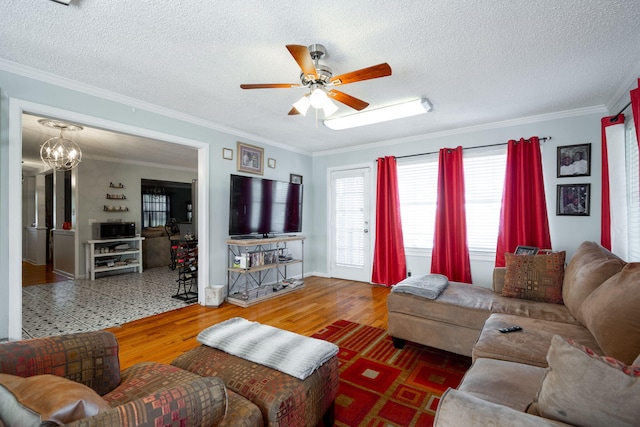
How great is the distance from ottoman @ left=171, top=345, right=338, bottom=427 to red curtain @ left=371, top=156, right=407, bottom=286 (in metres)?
3.22

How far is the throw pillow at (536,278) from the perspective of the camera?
248 cm

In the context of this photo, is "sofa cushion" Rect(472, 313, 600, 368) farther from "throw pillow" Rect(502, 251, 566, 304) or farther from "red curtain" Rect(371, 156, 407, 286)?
"red curtain" Rect(371, 156, 407, 286)

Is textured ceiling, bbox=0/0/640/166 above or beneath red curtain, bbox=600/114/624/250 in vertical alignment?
above

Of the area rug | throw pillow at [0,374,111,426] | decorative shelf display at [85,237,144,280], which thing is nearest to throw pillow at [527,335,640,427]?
the area rug

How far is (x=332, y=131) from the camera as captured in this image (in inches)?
170

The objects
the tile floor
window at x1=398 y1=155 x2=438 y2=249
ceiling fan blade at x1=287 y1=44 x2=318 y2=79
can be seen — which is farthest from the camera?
window at x1=398 y1=155 x2=438 y2=249

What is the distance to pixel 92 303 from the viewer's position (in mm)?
3963

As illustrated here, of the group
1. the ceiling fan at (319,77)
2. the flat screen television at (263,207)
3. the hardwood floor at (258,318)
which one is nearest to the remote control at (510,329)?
the hardwood floor at (258,318)

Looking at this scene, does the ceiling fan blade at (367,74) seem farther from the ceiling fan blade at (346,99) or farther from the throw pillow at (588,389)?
the throw pillow at (588,389)

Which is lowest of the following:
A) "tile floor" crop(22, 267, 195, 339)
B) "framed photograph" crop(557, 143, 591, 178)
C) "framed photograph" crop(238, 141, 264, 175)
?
"tile floor" crop(22, 267, 195, 339)

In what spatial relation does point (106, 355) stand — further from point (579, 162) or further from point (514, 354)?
point (579, 162)

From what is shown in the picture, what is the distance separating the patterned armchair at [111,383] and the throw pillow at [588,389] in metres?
0.99

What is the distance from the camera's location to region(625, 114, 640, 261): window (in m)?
2.73

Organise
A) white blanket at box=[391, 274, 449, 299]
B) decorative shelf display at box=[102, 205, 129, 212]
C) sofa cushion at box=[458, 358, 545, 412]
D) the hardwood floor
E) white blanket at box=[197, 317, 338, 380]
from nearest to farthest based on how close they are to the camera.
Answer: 1. sofa cushion at box=[458, 358, 545, 412]
2. white blanket at box=[197, 317, 338, 380]
3. white blanket at box=[391, 274, 449, 299]
4. the hardwood floor
5. decorative shelf display at box=[102, 205, 129, 212]
